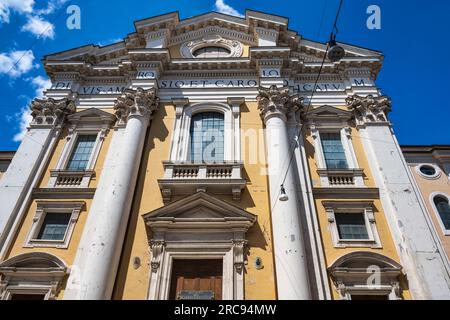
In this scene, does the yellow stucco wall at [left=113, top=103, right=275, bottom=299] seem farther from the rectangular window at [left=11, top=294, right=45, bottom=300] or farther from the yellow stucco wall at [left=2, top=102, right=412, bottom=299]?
the rectangular window at [left=11, top=294, right=45, bottom=300]

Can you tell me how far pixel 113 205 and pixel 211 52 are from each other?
1122 centimetres

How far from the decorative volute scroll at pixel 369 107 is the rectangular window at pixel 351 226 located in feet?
16.0

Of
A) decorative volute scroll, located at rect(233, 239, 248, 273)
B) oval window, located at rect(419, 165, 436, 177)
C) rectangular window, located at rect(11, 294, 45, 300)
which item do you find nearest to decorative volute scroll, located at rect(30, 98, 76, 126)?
rectangular window, located at rect(11, 294, 45, 300)

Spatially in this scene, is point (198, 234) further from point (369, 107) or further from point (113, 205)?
point (369, 107)

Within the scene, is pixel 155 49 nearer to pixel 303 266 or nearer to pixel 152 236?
pixel 152 236

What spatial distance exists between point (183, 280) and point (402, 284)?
23.4ft

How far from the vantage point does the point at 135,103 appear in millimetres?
15773

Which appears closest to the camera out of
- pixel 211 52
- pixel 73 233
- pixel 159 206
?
pixel 73 233

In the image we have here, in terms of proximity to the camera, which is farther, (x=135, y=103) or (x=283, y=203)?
(x=135, y=103)

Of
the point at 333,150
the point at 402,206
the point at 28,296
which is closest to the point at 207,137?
the point at 333,150

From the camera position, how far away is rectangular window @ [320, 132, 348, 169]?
14602mm

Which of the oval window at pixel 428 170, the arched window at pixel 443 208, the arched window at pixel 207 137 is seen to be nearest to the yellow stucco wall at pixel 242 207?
the arched window at pixel 207 137

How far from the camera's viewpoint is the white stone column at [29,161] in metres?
12.7
